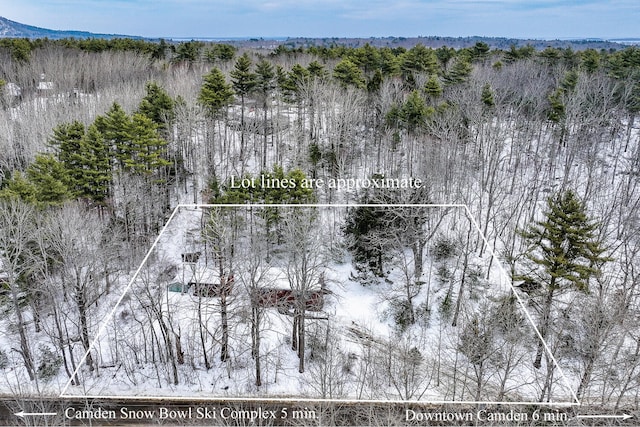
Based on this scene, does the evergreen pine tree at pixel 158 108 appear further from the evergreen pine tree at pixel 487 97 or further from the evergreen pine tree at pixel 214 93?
the evergreen pine tree at pixel 487 97

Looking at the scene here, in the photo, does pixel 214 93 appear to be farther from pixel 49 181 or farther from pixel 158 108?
pixel 49 181

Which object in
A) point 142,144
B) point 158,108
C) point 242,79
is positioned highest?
point 242,79

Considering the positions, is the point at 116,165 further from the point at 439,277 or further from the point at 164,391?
the point at 439,277

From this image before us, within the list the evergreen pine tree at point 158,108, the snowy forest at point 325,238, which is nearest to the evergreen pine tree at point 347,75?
the snowy forest at point 325,238

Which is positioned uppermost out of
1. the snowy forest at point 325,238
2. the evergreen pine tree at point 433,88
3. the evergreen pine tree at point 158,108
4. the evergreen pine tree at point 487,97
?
the evergreen pine tree at point 433,88

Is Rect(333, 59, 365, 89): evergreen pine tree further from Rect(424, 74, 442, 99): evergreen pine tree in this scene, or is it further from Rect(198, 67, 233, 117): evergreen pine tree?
Rect(198, 67, 233, 117): evergreen pine tree

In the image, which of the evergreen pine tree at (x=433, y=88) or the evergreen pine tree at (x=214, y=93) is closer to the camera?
the evergreen pine tree at (x=214, y=93)

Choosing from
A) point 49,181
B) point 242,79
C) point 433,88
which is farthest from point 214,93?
point 433,88

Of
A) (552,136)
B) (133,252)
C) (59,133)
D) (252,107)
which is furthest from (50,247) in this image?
(552,136)
